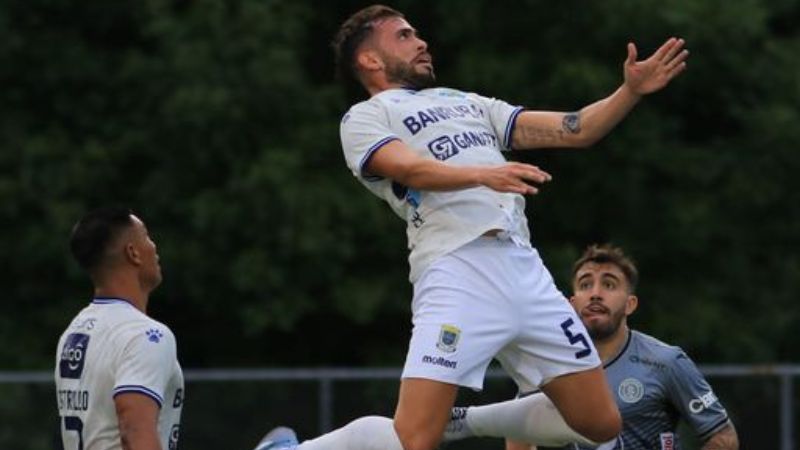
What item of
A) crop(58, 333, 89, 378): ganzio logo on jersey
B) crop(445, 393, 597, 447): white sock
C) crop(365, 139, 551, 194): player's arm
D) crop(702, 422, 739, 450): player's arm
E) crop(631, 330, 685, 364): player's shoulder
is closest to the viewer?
crop(58, 333, 89, 378): ganzio logo on jersey

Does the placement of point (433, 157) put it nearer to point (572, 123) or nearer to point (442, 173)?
point (442, 173)

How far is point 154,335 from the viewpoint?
6.26m

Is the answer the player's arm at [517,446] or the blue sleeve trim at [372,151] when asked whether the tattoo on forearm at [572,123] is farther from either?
the player's arm at [517,446]

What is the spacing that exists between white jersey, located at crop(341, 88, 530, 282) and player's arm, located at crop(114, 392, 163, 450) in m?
1.28

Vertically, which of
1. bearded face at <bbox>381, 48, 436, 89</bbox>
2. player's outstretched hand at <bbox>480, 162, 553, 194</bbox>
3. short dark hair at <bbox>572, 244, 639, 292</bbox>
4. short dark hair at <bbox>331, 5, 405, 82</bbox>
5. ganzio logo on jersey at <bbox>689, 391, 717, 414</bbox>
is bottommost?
ganzio logo on jersey at <bbox>689, 391, 717, 414</bbox>

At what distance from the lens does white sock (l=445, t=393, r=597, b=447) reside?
714cm

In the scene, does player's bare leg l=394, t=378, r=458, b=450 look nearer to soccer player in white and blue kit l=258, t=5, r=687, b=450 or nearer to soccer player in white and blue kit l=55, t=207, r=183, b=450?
soccer player in white and blue kit l=258, t=5, r=687, b=450

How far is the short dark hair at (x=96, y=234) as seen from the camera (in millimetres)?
6523

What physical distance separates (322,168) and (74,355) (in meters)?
9.83

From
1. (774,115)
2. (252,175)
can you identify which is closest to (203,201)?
(252,175)

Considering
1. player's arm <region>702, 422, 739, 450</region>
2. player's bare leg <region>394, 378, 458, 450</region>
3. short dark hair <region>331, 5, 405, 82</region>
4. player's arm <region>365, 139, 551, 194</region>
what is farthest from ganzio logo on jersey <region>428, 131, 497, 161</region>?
player's arm <region>702, 422, 739, 450</region>

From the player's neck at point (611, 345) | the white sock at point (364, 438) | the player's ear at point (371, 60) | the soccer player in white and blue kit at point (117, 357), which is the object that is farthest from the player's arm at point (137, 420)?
the player's neck at point (611, 345)

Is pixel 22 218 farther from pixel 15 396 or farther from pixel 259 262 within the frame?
pixel 15 396

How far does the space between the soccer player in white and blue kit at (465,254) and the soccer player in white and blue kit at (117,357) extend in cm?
84
